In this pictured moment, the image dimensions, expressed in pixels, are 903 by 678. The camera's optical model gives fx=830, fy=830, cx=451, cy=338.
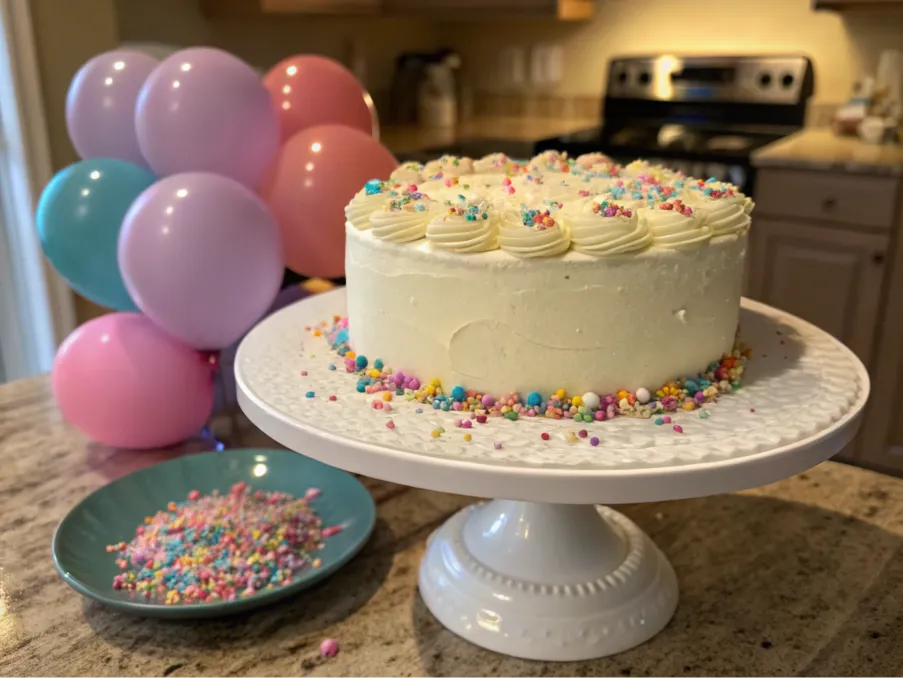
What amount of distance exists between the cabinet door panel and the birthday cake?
178cm

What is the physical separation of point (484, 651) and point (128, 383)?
0.76 meters

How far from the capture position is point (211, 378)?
1452mm

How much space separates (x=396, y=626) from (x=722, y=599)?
40cm

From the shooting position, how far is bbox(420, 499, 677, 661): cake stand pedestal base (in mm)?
928

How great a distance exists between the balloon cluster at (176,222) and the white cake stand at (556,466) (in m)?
0.22

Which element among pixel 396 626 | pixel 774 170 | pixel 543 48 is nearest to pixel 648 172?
pixel 396 626

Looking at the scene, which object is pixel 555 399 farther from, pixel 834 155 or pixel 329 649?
pixel 834 155

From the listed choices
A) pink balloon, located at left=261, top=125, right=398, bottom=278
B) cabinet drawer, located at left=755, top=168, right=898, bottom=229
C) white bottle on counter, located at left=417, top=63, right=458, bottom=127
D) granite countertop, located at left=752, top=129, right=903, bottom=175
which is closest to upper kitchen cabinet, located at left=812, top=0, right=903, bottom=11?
granite countertop, located at left=752, top=129, right=903, bottom=175

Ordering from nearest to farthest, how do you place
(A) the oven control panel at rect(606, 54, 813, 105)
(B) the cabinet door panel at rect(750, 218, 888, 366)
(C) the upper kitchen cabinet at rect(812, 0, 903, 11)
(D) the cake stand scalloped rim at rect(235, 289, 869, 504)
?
1. (D) the cake stand scalloped rim at rect(235, 289, 869, 504)
2. (B) the cabinet door panel at rect(750, 218, 888, 366)
3. (C) the upper kitchen cabinet at rect(812, 0, 903, 11)
4. (A) the oven control panel at rect(606, 54, 813, 105)

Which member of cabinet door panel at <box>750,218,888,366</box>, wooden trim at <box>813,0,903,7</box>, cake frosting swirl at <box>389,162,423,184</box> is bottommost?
cabinet door panel at <box>750,218,888,366</box>

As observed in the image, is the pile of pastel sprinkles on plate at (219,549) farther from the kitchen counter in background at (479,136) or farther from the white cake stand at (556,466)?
the kitchen counter in background at (479,136)

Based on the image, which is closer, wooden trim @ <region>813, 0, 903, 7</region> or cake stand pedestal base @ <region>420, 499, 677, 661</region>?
cake stand pedestal base @ <region>420, 499, 677, 661</region>

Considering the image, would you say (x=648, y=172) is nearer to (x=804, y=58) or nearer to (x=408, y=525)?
(x=408, y=525)

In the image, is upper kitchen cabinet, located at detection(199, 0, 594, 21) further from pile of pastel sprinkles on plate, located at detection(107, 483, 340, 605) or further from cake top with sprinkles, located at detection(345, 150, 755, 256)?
pile of pastel sprinkles on plate, located at detection(107, 483, 340, 605)
